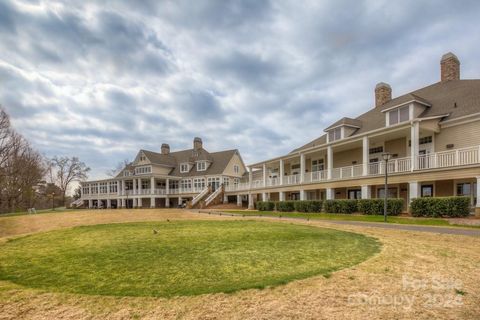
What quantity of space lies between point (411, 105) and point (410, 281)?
59.6 feet

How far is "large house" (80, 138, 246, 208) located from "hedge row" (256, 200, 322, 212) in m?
12.0

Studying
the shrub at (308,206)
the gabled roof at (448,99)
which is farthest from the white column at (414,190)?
the shrub at (308,206)

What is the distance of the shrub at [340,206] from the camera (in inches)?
697

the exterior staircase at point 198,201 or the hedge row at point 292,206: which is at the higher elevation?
the hedge row at point 292,206

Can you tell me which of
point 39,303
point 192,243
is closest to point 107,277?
point 39,303

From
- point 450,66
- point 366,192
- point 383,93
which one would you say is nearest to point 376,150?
point 366,192

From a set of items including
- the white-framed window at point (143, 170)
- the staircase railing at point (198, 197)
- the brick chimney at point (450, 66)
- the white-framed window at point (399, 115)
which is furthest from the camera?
the white-framed window at point (143, 170)

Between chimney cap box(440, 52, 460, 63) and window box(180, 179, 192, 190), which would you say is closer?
chimney cap box(440, 52, 460, 63)

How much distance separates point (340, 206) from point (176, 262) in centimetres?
1528

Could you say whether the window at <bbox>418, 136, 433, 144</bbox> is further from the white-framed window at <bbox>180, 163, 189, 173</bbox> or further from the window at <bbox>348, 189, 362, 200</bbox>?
the white-framed window at <bbox>180, 163, 189, 173</bbox>

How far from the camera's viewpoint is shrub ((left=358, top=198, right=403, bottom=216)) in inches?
599

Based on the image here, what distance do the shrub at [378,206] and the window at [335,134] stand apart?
8.27 m

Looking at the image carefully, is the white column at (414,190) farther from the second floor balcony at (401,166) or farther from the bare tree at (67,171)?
the bare tree at (67,171)

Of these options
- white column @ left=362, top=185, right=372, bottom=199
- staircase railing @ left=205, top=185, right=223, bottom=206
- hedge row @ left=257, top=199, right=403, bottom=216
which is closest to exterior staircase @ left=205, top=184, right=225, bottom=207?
staircase railing @ left=205, top=185, right=223, bottom=206
